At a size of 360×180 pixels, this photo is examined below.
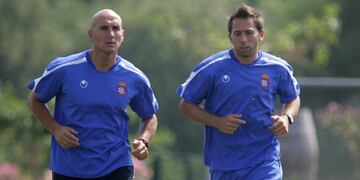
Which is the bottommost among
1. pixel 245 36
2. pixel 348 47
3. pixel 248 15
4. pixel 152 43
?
pixel 152 43

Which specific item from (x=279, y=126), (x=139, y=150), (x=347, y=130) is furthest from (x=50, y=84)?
(x=347, y=130)

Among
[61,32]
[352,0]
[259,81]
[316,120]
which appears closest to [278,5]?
[352,0]

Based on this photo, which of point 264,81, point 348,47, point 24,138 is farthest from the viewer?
point 348,47

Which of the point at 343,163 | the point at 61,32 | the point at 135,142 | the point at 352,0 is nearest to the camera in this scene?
the point at 135,142

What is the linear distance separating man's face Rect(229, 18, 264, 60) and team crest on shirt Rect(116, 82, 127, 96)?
975 mm

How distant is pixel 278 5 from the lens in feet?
118

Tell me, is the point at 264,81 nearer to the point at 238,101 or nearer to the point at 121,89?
the point at 238,101

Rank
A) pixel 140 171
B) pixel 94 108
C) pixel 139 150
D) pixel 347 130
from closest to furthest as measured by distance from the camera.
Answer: pixel 139 150
pixel 94 108
pixel 347 130
pixel 140 171

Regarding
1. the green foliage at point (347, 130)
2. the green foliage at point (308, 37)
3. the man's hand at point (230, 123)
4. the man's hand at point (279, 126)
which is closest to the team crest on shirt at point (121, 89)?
the man's hand at point (230, 123)

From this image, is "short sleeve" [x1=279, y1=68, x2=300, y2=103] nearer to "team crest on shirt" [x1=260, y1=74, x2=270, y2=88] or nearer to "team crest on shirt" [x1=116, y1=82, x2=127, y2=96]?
"team crest on shirt" [x1=260, y1=74, x2=270, y2=88]

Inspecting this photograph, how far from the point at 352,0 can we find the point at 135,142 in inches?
969

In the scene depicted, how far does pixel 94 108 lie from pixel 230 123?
43.1 inches

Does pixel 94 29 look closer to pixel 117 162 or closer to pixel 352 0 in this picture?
pixel 117 162

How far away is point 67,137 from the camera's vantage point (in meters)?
8.95
